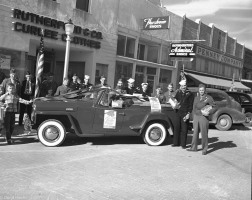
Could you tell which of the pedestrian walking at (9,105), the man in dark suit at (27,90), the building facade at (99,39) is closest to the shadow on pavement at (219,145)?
the pedestrian walking at (9,105)

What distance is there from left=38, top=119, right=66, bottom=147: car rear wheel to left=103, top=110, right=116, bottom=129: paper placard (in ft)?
3.59

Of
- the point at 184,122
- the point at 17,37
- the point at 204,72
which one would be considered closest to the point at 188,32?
the point at 204,72

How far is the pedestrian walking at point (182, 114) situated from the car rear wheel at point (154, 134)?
0.36 m

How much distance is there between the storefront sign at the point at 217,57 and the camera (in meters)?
29.3

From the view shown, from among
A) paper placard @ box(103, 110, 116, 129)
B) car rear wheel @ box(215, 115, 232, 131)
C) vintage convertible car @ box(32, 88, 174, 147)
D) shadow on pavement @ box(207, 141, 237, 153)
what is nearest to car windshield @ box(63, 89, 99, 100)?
vintage convertible car @ box(32, 88, 174, 147)

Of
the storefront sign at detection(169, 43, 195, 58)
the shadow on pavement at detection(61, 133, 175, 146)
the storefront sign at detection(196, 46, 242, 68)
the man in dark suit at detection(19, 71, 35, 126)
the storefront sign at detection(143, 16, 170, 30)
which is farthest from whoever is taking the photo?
the storefront sign at detection(196, 46, 242, 68)

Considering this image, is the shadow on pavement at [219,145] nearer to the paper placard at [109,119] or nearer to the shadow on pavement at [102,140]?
the shadow on pavement at [102,140]

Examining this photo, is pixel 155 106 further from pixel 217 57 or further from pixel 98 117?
pixel 217 57

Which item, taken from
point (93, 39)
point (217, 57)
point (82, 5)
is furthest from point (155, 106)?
point (217, 57)

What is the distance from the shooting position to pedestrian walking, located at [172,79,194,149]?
28.3ft

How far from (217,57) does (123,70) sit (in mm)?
15186

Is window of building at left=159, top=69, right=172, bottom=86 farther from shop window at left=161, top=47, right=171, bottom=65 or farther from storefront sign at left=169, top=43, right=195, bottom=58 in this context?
storefront sign at left=169, top=43, right=195, bottom=58

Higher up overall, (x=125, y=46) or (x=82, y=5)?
(x=82, y=5)

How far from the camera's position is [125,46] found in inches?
808
